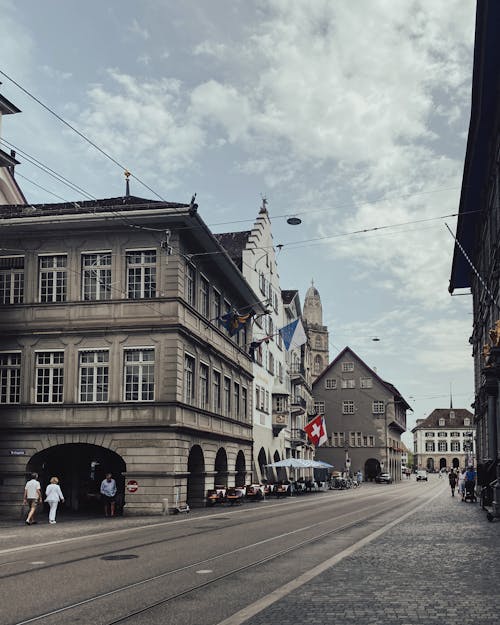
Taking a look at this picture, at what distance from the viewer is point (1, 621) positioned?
8.99 metres

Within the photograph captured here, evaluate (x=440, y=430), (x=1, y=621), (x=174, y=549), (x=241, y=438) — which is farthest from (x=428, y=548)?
(x=440, y=430)

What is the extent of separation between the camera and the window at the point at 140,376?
31016 mm

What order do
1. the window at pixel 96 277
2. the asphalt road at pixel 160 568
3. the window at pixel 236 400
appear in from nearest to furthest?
1. the asphalt road at pixel 160 568
2. the window at pixel 96 277
3. the window at pixel 236 400

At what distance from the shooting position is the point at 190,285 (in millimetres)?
34562

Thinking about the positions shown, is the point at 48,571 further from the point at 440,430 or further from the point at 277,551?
the point at 440,430

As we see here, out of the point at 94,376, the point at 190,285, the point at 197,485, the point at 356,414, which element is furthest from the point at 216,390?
the point at 356,414

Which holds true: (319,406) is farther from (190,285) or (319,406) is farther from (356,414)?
(190,285)

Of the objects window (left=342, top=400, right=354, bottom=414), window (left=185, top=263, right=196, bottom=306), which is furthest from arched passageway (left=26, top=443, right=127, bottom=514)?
window (left=342, top=400, right=354, bottom=414)

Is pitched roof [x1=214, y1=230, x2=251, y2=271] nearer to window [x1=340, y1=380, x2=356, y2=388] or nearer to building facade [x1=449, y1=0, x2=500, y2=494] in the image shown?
building facade [x1=449, y1=0, x2=500, y2=494]

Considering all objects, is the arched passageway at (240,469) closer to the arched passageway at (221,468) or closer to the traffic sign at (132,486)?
the arched passageway at (221,468)

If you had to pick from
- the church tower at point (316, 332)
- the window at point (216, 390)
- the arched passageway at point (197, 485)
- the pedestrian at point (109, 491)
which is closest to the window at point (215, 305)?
the window at point (216, 390)

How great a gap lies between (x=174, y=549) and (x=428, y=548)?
5089 millimetres

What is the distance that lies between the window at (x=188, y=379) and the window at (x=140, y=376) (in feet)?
6.49

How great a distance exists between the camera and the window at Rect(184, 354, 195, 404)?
32.8 metres
